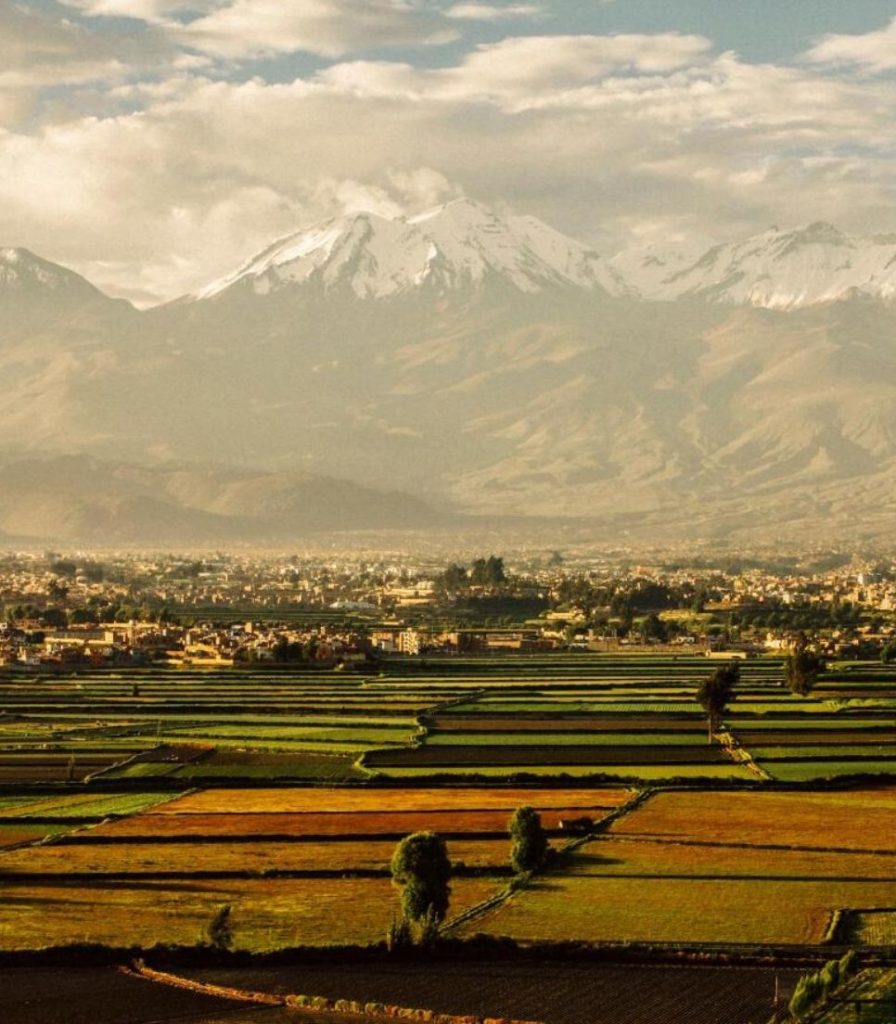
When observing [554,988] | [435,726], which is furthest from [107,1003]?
[435,726]

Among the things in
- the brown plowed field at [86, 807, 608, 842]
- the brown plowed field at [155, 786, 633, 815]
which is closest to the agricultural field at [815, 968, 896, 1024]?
the brown plowed field at [86, 807, 608, 842]

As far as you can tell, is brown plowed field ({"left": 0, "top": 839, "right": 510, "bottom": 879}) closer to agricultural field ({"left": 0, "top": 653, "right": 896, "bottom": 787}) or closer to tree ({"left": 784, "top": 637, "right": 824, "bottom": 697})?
agricultural field ({"left": 0, "top": 653, "right": 896, "bottom": 787})

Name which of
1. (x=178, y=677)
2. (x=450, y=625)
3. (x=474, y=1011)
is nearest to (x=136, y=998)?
(x=474, y=1011)

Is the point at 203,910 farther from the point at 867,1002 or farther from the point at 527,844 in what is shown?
the point at 867,1002

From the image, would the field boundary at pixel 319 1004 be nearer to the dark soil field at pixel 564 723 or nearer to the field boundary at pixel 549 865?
the field boundary at pixel 549 865

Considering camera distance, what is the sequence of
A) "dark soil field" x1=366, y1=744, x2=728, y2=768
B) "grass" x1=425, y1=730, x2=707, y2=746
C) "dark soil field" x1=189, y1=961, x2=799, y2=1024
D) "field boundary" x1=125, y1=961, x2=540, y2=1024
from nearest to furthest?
"field boundary" x1=125, y1=961, x2=540, y2=1024 < "dark soil field" x1=189, y1=961, x2=799, y2=1024 < "dark soil field" x1=366, y1=744, x2=728, y2=768 < "grass" x1=425, y1=730, x2=707, y2=746
